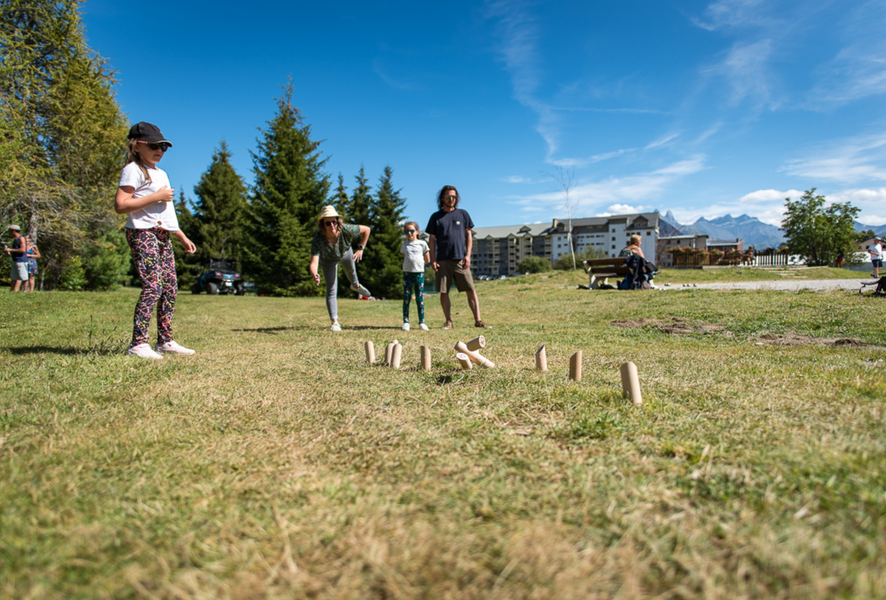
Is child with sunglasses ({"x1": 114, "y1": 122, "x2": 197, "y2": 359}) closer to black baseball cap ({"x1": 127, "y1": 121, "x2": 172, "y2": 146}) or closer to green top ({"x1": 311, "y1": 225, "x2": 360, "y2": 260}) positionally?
black baseball cap ({"x1": 127, "y1": 121, "x2": 172, "y2": 146})

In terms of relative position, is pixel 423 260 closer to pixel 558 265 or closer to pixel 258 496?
pixel 258 496

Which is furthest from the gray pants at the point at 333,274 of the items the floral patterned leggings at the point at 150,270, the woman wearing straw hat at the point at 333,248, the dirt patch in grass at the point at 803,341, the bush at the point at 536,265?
the bush at the point at 536,265

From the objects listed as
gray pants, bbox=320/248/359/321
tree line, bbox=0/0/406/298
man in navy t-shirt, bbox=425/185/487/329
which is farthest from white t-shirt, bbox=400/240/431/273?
tree line, bbox=0/0/406/298

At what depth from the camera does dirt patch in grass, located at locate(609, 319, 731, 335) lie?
6254mm

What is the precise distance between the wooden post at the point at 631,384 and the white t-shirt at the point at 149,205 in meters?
3.81

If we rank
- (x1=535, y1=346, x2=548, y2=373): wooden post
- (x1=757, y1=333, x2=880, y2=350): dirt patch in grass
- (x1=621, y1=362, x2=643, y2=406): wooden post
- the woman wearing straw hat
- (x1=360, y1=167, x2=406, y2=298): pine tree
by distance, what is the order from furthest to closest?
(x1=360, y1=167, x2=406, y2=298): pine tree
the woman wearing straw hat
(x1=757, y1=333, x2=880, y2=350): dirt patch in grass
(x1=535, y1=346, x2=548, y2=373): wooden post
(x1=621, y1=362, x2=643, y2=406): wooden post

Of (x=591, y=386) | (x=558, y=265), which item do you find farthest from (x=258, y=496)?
(x=558, y=265)

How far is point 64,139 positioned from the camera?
1839 centimetres

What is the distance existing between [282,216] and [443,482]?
2455 cm

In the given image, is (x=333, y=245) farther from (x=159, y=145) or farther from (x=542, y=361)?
(x=542, y=361)

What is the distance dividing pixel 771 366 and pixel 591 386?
1617mm

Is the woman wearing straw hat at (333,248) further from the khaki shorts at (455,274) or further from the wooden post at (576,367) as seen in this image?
the wooden post at (576,367)

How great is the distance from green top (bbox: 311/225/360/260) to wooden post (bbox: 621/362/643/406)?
16.9 ft

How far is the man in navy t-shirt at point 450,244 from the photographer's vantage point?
23.3ft
